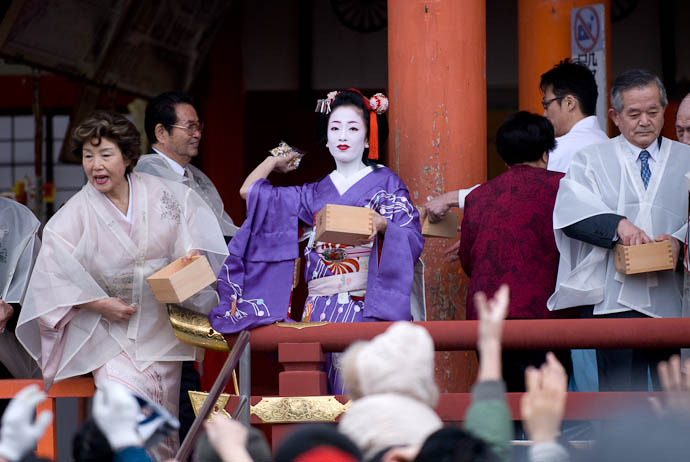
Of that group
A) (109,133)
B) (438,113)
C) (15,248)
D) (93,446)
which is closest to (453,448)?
(93,446)

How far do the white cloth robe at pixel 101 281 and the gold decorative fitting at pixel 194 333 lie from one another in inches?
3.2

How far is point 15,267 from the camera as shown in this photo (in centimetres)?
487

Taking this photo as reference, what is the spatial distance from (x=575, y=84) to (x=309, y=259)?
1.71 meters

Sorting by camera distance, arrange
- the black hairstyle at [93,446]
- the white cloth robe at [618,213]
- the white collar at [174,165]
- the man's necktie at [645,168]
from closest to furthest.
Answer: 1. the black hairstyle at [93,446]
2. the white cloth robe at [618,213]
3. the man's necktie at [645,168]
4. the white collar at [174,165]

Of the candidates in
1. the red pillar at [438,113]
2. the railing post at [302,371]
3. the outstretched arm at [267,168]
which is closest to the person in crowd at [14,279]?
the outstretched arm at [267,168]

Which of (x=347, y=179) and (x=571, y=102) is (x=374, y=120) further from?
(x=571, y=102)

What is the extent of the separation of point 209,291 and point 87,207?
659 mm

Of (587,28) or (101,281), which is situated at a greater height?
(587,28)

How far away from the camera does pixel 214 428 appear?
250 cm

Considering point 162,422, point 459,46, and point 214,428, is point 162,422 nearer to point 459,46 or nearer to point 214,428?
point 214,428

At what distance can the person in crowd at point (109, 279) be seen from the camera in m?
4.37

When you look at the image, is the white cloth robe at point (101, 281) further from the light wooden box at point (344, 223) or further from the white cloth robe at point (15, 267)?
the light wooden box at point (344, 223)

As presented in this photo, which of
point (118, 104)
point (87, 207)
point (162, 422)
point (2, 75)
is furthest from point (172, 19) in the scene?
point (162, 422)

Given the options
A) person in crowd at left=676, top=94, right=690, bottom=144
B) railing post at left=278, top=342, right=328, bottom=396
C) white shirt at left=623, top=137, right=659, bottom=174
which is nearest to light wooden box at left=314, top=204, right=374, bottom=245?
railing post at left=278, top=342, right=328, bottom=396
